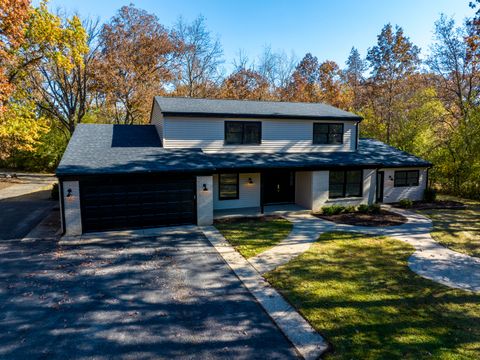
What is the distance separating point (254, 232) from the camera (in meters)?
13.1

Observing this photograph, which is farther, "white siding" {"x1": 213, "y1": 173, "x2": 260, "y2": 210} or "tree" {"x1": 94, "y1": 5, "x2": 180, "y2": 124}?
"tree" {"x1": 94, "y1": 5, "x2": 180, "y2": 124}

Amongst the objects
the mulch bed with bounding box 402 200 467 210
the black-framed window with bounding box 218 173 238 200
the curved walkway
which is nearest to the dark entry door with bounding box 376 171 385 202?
the mulch bed with bounding box 402 200 467 210

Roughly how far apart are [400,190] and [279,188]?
8.05m

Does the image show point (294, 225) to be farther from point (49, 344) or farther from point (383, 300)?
point (49, 344)

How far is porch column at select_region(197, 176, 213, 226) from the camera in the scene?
46.2 ft

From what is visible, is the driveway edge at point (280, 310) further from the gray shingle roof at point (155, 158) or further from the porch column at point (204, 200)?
the gray shingle roof at point (155, 158)

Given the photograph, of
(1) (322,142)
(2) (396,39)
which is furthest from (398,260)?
(2) (396,39)

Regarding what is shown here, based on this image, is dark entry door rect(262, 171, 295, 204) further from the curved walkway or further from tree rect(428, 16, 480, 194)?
tree rect(428, 16, 480, 194)

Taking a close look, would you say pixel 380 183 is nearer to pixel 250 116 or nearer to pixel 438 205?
pixel 438 205

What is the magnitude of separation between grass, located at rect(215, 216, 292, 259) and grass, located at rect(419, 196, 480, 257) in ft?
20.4

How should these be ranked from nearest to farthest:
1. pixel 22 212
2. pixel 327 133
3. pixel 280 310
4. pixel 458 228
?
pixel 280 310 → pixel 458 228 → pixel 22 212 → pixel 327 133

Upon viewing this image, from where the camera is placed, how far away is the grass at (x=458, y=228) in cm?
1159

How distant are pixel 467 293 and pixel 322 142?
12.9 meters

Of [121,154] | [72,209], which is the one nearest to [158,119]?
[121,154]
